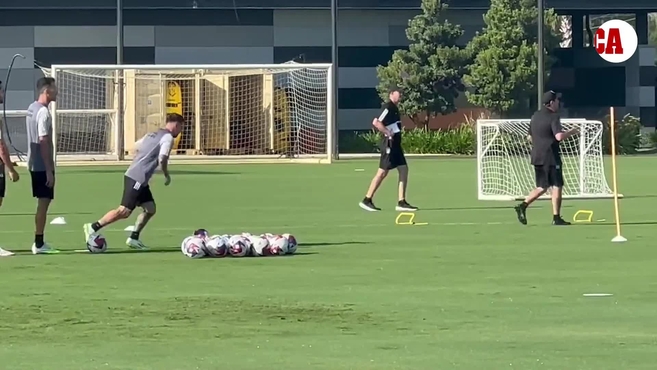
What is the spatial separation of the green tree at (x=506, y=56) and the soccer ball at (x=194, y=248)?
1553 inches

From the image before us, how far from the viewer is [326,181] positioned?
32.3m

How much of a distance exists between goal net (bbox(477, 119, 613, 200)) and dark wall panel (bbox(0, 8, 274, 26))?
96.4 feet

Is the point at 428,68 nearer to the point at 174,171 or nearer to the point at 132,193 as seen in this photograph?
the point at 174,171

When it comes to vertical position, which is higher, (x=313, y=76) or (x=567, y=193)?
(x=313, y=76)

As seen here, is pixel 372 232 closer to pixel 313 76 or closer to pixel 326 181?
pixel 326 181

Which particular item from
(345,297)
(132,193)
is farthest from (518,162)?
(345,297)

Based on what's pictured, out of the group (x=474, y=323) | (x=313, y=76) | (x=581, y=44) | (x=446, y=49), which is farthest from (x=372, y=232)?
(x=581, y=44)

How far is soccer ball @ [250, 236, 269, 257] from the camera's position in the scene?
1570cm

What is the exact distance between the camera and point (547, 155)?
64.8ft

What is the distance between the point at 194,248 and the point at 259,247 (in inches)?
27.1

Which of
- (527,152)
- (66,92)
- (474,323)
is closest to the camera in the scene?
(474,323)

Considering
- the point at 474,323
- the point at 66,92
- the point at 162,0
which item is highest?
the point at 162,0

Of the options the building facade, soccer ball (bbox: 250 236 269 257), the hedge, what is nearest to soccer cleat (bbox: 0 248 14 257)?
soccer ball (bbox: 250 236 269 257)

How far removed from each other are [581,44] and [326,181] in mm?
34918
